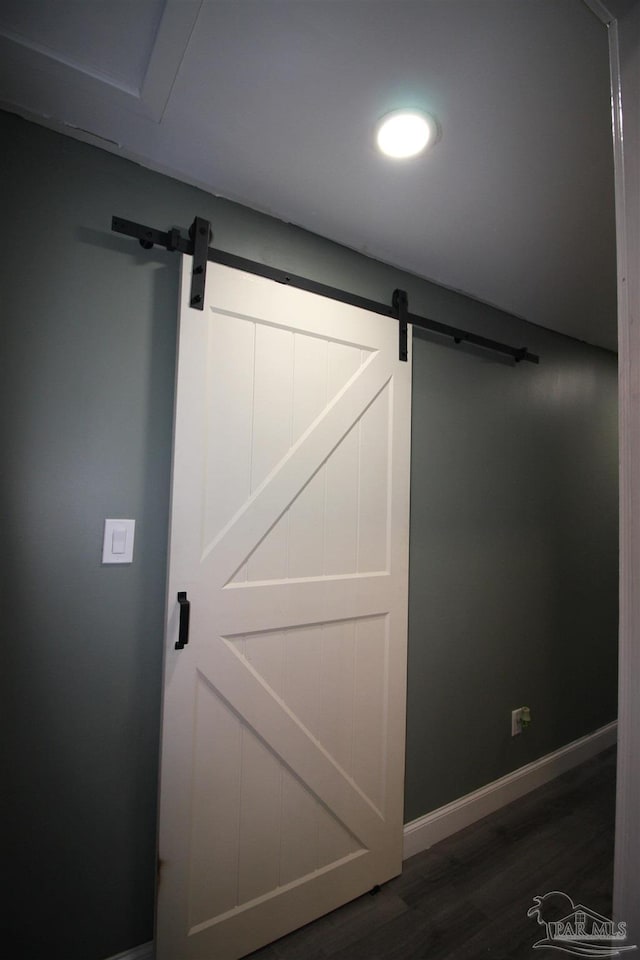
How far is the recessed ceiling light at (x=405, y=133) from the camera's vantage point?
1.08 meters

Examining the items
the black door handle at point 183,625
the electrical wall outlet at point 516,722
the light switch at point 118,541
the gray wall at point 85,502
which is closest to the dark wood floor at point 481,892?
the electrical wall outlet at point 516,722

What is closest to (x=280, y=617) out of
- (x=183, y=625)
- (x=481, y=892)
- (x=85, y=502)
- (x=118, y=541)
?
(x=183, y=625)

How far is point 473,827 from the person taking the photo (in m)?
1.91

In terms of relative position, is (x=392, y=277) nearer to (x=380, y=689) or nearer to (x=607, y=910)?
(x=380, y=689)

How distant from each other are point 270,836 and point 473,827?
1164 mm

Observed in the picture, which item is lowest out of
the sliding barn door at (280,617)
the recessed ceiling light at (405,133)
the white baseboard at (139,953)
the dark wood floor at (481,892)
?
the dark wood floor at (481,892)

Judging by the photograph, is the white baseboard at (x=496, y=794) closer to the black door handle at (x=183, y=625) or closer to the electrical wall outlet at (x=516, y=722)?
the electrical wall outlet at (x=516, y=722)

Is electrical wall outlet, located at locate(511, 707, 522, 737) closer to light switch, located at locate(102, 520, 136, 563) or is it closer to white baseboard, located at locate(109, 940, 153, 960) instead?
white baseboard, located at locate(109, 940, 153, 960)

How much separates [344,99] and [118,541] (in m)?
1.38

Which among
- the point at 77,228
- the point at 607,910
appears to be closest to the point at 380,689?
the point at 607,910

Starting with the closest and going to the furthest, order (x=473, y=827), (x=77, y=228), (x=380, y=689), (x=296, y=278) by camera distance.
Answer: (x=77, y=228) < (x=296, y=278) < (x=380, y=689) < (x=473, y=827)

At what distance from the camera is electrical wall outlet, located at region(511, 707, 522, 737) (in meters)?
2.12

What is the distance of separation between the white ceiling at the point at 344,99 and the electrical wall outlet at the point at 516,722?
90.3 inches

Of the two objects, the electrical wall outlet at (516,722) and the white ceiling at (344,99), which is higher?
the white ceiling at (344,99)
